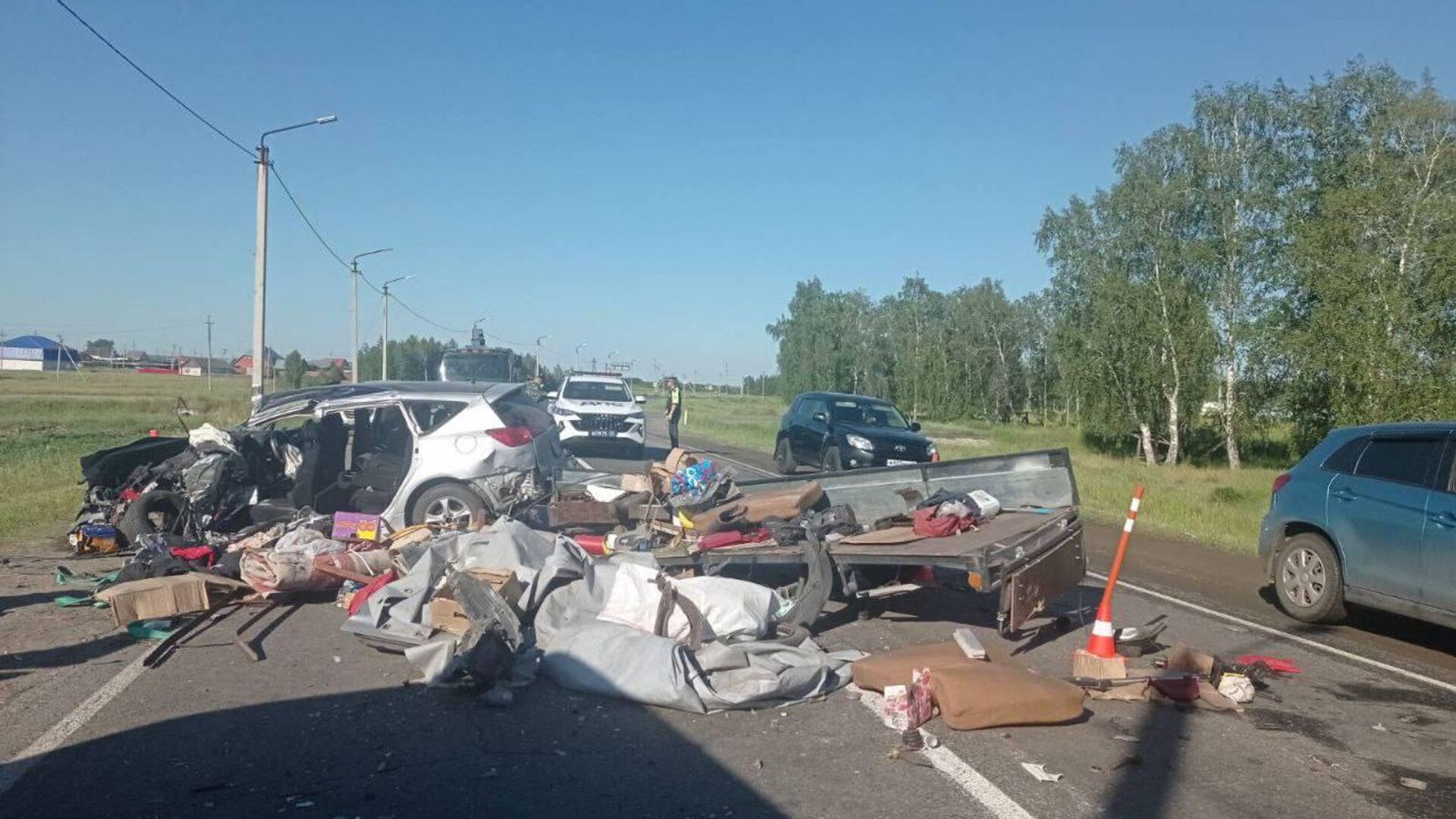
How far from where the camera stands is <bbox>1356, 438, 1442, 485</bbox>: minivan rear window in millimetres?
8250

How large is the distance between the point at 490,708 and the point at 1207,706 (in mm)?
4177

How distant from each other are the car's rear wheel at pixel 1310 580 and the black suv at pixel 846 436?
8.45m

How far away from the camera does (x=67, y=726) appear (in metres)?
5.40

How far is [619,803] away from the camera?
4.51 metres

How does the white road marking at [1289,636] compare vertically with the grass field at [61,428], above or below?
below

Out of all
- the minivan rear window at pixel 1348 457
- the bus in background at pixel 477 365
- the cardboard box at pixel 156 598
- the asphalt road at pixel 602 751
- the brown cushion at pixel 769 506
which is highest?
the bus in background at pixel 477 365

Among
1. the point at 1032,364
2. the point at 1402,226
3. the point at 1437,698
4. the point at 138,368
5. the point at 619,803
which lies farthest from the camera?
the point at 138,368

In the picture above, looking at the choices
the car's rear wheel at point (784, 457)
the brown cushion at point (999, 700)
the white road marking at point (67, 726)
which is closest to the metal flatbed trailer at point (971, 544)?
the brown cushion at point (999, 700)

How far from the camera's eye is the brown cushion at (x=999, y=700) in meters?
5.54

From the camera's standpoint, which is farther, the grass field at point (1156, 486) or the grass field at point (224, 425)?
the grass field at point (1156, 486)

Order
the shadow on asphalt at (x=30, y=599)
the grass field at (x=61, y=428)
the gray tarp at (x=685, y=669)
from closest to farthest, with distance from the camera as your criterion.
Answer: the gray tarp at (x=685, y=669) < the shadow on asphalt at (x=30, y=599) < the grass field at (x=61, y=428)

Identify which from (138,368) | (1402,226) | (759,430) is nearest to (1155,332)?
(1402,226)

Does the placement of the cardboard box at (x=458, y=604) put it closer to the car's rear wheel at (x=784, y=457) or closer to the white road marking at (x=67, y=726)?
the white road marking at (x=67, y=726)

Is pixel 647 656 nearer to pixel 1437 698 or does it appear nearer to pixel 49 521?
pixel 1437 698
